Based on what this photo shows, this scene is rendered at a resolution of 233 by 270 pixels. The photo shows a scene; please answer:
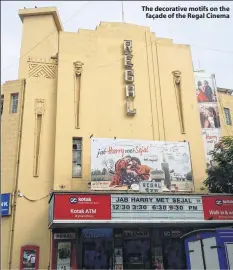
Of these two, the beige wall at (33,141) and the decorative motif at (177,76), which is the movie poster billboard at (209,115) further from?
the beige wall at (33,141)

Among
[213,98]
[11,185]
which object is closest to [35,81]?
[11,185]

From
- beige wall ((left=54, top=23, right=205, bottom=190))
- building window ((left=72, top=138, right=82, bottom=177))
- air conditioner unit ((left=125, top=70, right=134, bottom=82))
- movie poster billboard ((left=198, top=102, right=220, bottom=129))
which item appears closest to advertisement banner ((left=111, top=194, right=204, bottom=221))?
beige wall ((left=54, top=23, right=205, bottom=190))

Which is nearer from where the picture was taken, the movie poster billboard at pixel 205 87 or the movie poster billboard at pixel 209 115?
the movie poster billboard at pixel 209 115

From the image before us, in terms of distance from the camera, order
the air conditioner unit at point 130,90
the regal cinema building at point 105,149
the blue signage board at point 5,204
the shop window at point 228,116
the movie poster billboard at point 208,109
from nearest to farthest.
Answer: the regal cinema building at point 105,149, the blue signage board at point 5,204, the air conditioner unit at point 130,90, the movie poster billboard at point 208,109, the shop window at point 228,116

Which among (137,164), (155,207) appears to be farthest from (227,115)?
(155,207)

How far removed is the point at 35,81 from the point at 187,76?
866cm

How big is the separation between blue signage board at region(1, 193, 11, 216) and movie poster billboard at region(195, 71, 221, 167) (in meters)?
10.4

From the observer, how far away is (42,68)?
18.5 m


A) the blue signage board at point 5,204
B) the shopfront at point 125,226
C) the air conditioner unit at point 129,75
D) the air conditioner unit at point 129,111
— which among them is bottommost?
the shopfront at point 125,226

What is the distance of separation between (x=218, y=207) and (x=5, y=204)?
9.73 m

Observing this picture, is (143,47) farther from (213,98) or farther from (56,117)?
(56,117)

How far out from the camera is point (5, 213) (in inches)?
617

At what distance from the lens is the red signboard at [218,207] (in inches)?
580

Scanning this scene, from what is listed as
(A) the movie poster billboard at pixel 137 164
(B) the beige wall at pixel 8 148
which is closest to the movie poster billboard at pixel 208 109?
(A) the movie poster billboard at pixel 137 164
